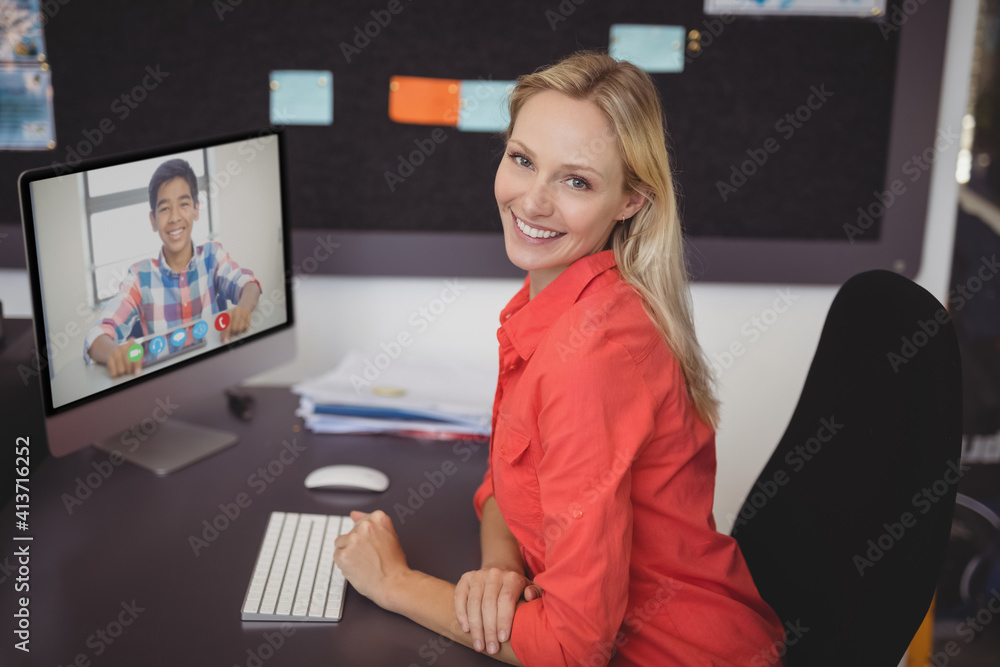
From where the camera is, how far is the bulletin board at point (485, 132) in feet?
4.93

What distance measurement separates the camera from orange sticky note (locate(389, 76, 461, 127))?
154 centimetres

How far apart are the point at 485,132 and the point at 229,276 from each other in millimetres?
537

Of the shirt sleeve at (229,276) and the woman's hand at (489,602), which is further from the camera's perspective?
the shirt sleeve at (229,276)

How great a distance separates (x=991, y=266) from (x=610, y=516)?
128 cm

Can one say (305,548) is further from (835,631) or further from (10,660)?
(835,631)
